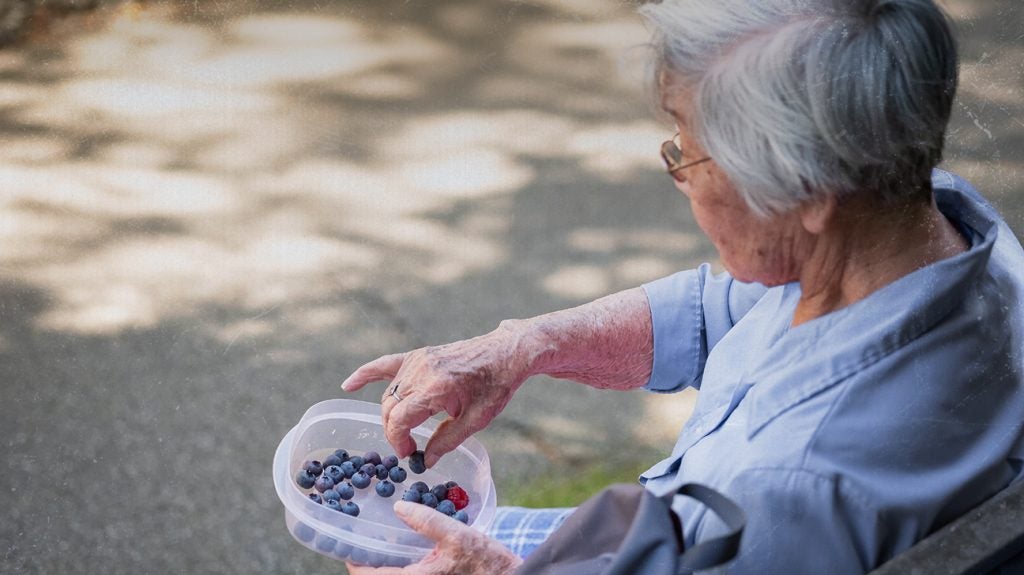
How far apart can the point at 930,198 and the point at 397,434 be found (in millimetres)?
806

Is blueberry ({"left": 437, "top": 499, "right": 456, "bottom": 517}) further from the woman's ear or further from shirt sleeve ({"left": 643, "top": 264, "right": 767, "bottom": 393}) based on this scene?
the woman's ear

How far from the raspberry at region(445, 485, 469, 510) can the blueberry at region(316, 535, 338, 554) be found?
0.21 m

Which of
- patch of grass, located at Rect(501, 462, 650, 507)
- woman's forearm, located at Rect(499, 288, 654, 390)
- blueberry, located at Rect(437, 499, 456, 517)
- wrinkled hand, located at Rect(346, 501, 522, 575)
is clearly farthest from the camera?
patch of grass, located at Rect(501, 462, 650, 507)

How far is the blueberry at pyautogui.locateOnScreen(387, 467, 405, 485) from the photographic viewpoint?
180 centimetres

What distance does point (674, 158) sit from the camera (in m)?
1.53

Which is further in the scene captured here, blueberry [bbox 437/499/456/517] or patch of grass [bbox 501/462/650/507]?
patch of grass [bbox 501/462/650/507]

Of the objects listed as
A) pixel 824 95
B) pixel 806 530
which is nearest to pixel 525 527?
pixel 806 530

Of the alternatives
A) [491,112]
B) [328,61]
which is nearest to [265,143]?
[328,61]

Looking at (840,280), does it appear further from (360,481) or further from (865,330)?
(360,481)

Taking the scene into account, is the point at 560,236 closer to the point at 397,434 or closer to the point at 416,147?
the point at 416,147

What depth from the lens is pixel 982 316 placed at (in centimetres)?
144

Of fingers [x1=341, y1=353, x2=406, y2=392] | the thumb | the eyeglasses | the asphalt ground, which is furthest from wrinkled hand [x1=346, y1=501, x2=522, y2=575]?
the asphalt ground

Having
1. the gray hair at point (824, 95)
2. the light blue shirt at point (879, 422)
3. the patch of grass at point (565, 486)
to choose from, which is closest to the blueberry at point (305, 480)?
the light blue shirt at point (879, 422)

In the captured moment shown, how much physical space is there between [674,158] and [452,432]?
543 mm
